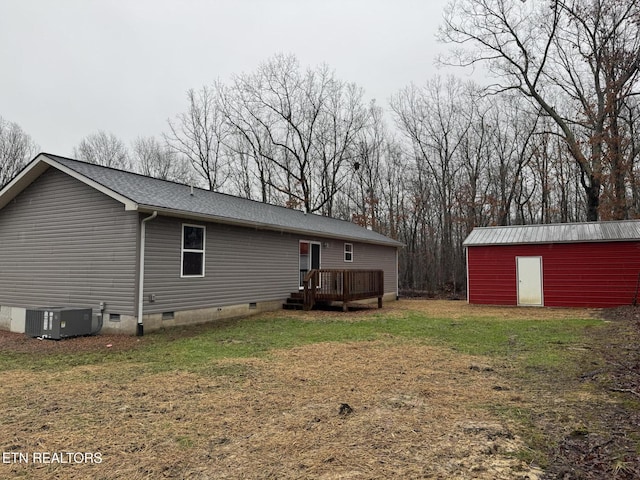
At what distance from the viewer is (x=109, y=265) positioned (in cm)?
906

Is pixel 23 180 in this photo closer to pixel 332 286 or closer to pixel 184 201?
pixel 184 201

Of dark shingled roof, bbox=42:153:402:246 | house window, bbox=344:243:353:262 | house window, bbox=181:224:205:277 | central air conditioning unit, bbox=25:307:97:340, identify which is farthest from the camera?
house window, bbox=344:243:353:262

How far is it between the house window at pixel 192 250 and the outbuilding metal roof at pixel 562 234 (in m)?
10.8

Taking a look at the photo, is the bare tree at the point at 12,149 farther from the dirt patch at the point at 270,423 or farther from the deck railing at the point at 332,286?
the dirt patch at the point at 270,423

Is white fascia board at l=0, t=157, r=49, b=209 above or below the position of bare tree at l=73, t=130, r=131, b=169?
below

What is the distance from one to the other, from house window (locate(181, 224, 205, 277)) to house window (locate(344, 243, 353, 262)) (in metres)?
7.67

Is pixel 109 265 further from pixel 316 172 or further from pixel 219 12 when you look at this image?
pixel 316 172

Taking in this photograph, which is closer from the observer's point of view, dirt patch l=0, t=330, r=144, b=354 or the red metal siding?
dirt patch l=0, t=330, r=144, b=354

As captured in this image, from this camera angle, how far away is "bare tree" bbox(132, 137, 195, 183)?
3005 centimetres

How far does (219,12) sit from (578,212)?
2362cm

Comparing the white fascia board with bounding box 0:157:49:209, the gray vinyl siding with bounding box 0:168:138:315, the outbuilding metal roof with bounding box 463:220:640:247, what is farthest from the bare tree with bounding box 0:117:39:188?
the outbuilding metal roof with bounding box 463:220:640:247

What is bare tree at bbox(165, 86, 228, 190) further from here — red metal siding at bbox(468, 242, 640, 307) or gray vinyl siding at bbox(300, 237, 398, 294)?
red metal siding at bbox(468, 242, 640, 307)

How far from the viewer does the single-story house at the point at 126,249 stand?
29.0ft

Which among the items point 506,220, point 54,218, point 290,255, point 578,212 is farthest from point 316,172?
point 54,218
